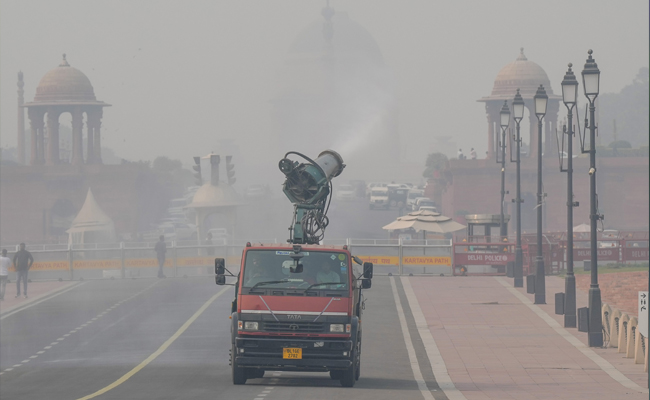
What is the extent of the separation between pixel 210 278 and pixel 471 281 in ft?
34.3

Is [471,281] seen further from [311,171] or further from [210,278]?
[311,171]

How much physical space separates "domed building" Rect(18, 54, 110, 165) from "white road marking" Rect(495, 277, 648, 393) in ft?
267

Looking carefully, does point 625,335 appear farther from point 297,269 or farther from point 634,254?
point 634,254

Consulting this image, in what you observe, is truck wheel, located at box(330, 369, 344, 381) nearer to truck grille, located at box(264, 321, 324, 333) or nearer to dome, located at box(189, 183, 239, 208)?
truck grille, located at box(264, 321, 324, 333)

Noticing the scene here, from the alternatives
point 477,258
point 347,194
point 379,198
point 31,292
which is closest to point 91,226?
point 379,198

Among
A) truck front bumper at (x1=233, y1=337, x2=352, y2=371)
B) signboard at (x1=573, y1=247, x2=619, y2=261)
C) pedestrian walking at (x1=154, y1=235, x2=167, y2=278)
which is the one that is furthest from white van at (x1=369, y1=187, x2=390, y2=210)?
truck front bumper at (x1=233, y1=337, x2=352, y2=371)

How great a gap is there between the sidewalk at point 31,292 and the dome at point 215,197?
32690 mm

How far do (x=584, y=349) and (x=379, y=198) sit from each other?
3083 inches

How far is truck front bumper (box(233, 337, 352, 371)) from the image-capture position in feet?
56.9

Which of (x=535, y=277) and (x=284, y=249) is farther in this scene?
(x=535, y=277)

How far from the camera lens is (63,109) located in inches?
4419

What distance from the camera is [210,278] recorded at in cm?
4359

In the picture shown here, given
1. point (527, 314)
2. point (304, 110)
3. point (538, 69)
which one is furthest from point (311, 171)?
point (304, 110)

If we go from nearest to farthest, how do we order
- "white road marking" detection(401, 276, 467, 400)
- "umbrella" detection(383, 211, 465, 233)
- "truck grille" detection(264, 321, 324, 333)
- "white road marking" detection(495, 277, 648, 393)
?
1. "truck grille" detection(264, 321, 324, 333)
2. "white road marking" detection(401, 276, 467, 400)
3. "white road marking" detection(495, 277, 648, 393)
4. "umbrella" detection(383, 211, 465, 233)
